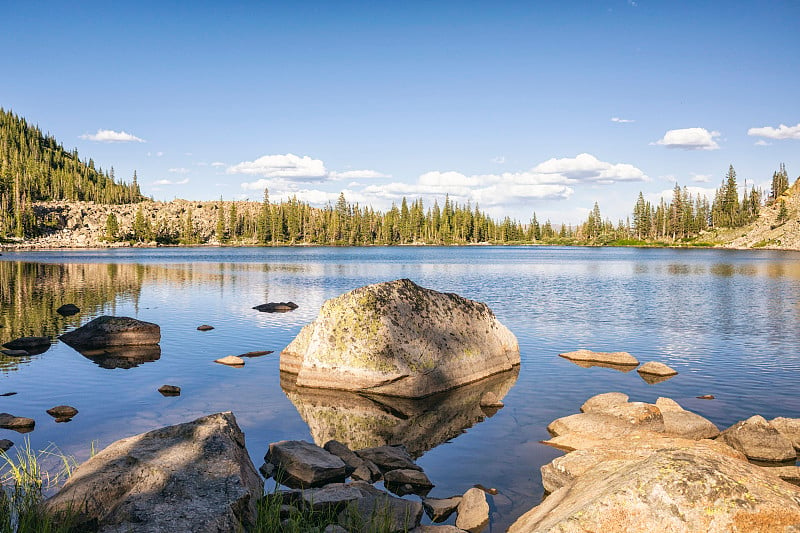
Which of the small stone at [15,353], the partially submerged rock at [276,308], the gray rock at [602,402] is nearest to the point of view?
the gray rock at [602,402]

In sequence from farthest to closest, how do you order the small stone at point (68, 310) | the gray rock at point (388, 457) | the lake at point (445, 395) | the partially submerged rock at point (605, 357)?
the small stone at point (68, 310) < the partially submerged rock at point (605, 357) < the lake at point (445, 395) < the gray rock at point (388, 457)

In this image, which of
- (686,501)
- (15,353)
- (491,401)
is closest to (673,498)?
(686,501)

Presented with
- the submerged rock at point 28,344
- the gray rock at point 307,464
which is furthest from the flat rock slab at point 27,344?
the gray rock at point 307,464

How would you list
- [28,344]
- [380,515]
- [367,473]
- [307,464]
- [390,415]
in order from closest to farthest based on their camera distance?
1. [380,515]
2. [307,464]
3. [367,473]
4. [390,415]
5. [28,344]

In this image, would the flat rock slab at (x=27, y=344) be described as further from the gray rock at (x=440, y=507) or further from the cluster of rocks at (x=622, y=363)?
the cluster of rocks at (x=622, y=363)

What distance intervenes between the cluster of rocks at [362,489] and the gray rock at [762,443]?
6385 millimetres

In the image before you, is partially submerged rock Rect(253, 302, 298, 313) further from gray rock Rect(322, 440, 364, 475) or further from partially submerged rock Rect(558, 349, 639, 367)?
gray rock Rect(322, 440, 364, 475)

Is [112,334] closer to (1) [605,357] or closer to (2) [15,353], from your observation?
(2) [15,353]

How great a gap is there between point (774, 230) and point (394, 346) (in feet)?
605

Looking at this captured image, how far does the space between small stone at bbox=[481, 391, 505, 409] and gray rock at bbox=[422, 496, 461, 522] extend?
6.38 meters

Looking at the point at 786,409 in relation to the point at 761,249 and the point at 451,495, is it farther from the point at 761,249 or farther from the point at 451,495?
the point at 761,249

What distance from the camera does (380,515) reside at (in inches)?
337

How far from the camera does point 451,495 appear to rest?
10.7 metres

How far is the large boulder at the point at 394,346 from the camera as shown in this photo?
17.4 metres
